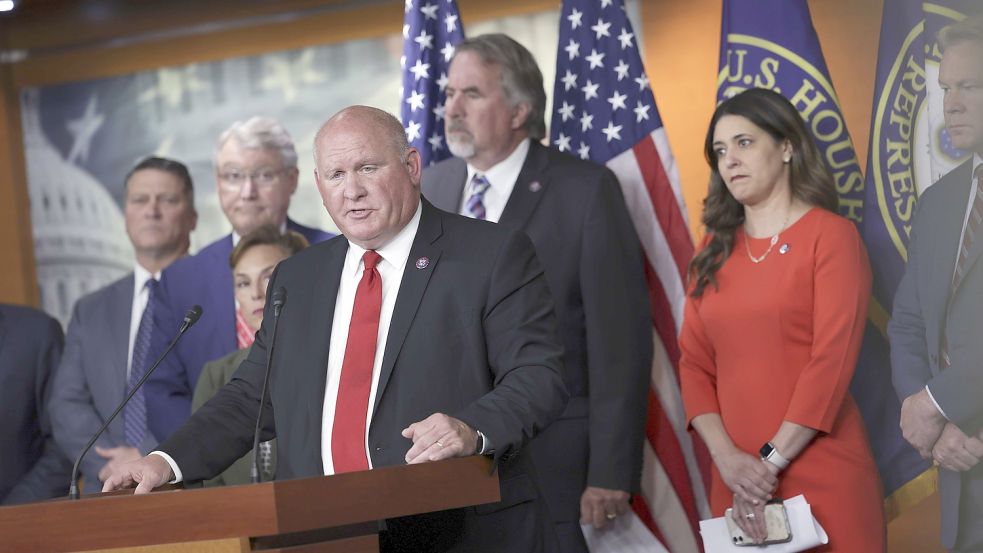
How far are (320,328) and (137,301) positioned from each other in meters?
2.69

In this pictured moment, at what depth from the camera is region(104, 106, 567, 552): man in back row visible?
270cm

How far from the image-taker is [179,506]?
7.02ft

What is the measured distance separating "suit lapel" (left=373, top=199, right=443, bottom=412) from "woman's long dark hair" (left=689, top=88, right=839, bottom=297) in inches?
48.3

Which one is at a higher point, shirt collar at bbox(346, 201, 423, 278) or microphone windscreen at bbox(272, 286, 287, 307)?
shirt collar at bbox(346, 201, 423, 278)

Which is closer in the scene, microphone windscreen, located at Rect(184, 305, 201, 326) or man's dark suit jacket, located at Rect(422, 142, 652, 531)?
microphone windscreen, located at Rect(184, 305, 201, 326)

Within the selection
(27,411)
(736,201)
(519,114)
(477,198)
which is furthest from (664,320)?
(27,411)

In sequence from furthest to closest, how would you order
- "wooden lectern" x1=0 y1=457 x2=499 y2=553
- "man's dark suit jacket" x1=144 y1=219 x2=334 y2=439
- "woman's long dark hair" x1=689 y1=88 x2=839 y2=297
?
"man's dark suit jacket" x1=144 y1=219 x2=334 y2=439, "woman's long dark hair" x1=689 y1=88 x2=839 y2=297, "wooden lectern" x1=0 y1=457 x2=499 y2=553

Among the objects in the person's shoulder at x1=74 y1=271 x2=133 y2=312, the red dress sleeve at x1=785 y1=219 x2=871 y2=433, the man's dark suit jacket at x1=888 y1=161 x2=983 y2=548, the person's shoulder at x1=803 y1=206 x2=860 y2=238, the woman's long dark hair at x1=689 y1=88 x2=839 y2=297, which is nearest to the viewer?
the man's dark suit jacket at x1=888 y1=161 x2=983 y2=548

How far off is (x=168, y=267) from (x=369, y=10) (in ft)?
5.79

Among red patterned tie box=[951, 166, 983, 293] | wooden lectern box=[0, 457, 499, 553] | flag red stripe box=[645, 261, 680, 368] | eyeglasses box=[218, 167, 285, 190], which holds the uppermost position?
eyeglasses box=[218, 167, 285, 190]

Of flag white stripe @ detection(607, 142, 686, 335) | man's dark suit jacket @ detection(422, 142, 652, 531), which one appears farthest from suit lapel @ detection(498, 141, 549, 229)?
flag white stripe @ detection(607, 142, 686, 335)

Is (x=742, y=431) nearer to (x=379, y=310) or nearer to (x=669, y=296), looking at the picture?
(x=669, y=296)

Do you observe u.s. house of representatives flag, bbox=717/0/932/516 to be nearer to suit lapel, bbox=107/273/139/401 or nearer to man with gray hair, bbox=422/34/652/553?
man with gray hair, bbox=422/34/652/553

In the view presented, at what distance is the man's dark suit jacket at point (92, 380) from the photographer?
197 inches
